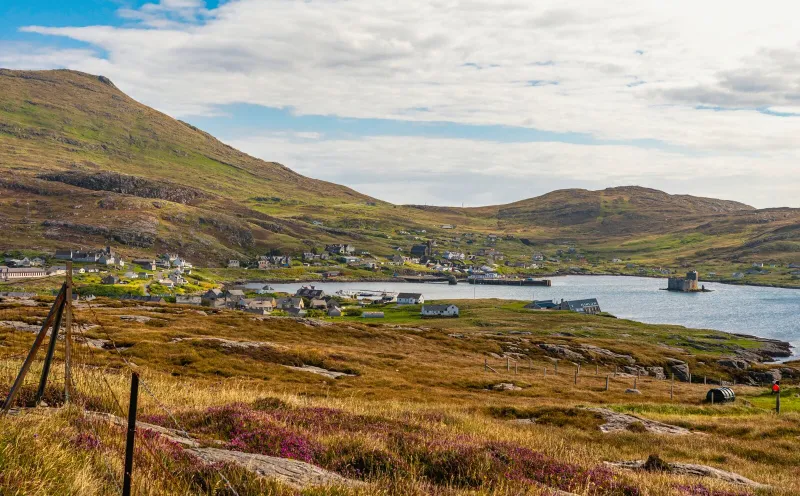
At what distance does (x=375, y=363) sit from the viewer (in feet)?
197

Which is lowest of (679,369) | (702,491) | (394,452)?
(679,369)

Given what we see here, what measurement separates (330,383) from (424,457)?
32.5 meters

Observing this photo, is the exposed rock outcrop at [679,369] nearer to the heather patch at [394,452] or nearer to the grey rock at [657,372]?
the grey rock at [657,372]

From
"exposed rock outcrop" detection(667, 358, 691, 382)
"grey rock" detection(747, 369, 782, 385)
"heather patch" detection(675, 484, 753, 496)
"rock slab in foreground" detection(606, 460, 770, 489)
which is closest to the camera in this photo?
"heather patch" detection(675, 484, 753, 496)

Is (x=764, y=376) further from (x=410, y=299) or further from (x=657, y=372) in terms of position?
(x=410, y=299)

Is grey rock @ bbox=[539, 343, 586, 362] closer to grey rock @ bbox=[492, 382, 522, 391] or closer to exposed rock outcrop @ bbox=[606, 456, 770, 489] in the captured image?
grey rock @ bbox=[492, 382, 522, 391]

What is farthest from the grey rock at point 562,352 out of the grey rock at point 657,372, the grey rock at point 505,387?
the grey rock at point 505,387

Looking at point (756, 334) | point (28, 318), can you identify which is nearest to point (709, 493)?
point (28, 318)

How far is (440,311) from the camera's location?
522ft

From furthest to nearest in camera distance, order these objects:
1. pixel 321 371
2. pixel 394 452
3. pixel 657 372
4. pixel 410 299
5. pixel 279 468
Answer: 1. pixel 410 299
2. pixel 657 372
3. pixel 321 371
4. pixel 394 452
5. pixel 279 468

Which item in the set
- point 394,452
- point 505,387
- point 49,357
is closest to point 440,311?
point 505,387

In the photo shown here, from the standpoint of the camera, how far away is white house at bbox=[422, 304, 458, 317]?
519 feet

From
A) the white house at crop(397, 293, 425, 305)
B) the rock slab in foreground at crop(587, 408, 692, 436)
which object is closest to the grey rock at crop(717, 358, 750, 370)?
the rock slab in foreground at crop(587, 408, 692, 436)

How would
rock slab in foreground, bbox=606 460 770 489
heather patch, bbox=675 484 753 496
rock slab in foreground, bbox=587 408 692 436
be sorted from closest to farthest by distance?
heather patch, bbox=675 484 753 496 → rock slab in foreground, bbox=606 460 770 489 → rock slab in foreground, bbox=587 408 692 436
